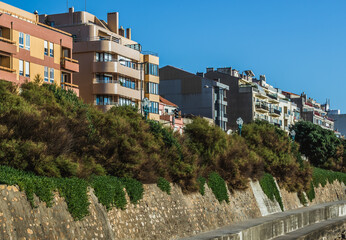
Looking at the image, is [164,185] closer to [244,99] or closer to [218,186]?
[218,186]

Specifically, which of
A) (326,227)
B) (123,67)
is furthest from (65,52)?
(326,227)

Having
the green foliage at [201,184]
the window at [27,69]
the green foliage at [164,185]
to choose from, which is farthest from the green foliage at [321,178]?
the green foliage at [164,185]

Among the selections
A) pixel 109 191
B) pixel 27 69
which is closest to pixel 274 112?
pixel 27 69

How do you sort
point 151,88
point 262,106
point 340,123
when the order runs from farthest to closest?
point 340,123 → point 262,106 → point 151,88

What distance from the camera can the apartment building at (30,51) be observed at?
1907 inches

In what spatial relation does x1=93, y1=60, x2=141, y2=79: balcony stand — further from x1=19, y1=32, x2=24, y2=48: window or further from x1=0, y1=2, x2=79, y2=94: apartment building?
x1=19, y1=32, x2=24, y2=48: window

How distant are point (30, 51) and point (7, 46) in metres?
3.38

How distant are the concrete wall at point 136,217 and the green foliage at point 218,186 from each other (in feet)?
1.51

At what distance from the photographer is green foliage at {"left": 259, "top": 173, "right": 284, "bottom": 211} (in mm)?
53422

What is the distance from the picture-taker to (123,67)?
68.7 meters

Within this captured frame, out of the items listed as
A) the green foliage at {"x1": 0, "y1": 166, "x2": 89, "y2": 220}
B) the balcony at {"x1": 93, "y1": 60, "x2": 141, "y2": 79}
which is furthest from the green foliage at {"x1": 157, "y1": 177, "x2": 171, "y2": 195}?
the balcony at {"x1": 93, "y1": 60, "x2": 141, "y2": 79}

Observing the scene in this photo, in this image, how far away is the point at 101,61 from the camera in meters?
66.3

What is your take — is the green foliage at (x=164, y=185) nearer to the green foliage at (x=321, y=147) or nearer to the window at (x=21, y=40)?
the window at (x=21, y=40)

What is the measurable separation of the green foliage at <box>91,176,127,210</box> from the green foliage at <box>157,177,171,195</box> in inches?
175
